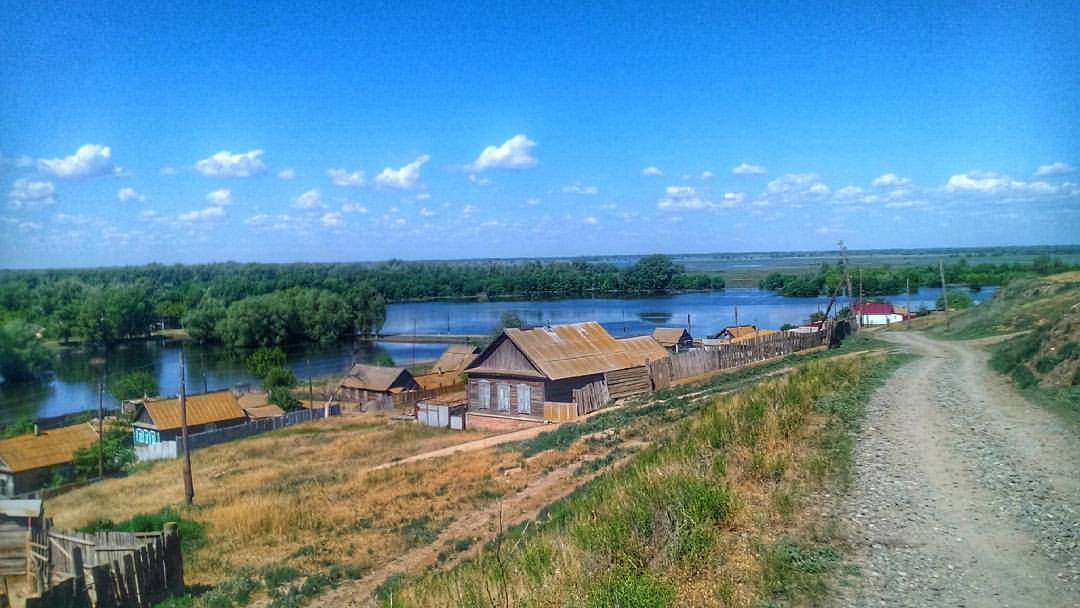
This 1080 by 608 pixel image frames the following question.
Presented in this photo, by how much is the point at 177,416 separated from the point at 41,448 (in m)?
7.83

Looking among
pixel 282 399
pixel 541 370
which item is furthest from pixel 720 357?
pixel 282 399

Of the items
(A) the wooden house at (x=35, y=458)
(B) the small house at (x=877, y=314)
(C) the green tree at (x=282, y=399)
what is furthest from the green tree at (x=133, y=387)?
(B) the small house at (x=877, y=314)

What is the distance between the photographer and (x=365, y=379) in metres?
47.2

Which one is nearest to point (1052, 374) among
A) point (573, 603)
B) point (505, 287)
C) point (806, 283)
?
point (573, 603)

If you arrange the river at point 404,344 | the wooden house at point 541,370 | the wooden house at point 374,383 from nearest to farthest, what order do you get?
the wooden house at point 541,370, the river at point 404,344, the wooden house at point 374,383

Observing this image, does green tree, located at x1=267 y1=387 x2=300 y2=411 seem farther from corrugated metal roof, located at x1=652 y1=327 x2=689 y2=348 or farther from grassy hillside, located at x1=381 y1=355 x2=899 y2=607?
grassy hillside, located at x1=381 y1=355 x2=899 y2=607

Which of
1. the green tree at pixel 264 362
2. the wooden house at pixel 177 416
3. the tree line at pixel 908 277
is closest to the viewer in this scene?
the wooden house at pixel 177 416

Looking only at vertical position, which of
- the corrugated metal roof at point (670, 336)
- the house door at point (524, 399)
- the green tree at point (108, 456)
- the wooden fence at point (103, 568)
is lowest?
the green tree at point (108, 456)

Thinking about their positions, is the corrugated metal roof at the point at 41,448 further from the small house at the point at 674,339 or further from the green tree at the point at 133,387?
the small house at the point at 674,339

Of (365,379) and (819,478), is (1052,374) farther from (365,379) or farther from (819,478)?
(365,379)

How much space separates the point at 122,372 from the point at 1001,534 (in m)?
56.6

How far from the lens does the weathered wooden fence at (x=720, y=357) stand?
2681cm

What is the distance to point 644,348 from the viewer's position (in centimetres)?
3341

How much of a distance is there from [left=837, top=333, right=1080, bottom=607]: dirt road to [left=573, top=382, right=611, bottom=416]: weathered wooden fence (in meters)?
15.7
